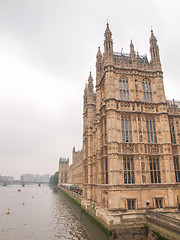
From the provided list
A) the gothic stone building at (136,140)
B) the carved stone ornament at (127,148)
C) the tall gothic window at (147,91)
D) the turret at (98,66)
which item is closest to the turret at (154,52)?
the gothic stone building at (136,140)

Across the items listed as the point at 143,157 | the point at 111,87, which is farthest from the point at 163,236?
the point at 111,87

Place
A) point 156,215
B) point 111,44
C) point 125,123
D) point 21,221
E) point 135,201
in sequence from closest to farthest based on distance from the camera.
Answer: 1. point 156,215
2. point 135,201
3. point 125,123
4. point 111,44
5. point 21,221

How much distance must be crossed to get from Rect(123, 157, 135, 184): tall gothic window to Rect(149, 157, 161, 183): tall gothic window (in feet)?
10.4

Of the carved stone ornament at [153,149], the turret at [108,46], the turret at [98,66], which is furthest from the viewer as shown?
the turret at [98,66]

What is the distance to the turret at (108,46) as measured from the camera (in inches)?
1315

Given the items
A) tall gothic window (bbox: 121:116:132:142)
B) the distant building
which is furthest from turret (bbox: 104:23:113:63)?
the distant building

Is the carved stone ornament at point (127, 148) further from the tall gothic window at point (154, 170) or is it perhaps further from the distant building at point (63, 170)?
the distant building at point (63, 170)

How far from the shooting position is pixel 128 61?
35312 mm

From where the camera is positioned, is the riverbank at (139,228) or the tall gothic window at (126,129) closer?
the riverbank at (139,228)

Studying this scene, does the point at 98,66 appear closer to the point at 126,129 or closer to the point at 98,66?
the point at 98,66

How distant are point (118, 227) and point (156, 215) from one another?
5.02m

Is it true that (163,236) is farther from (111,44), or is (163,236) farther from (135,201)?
(111,44)

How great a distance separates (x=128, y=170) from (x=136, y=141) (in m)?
4.80

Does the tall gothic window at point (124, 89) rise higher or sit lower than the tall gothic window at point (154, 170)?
higher
